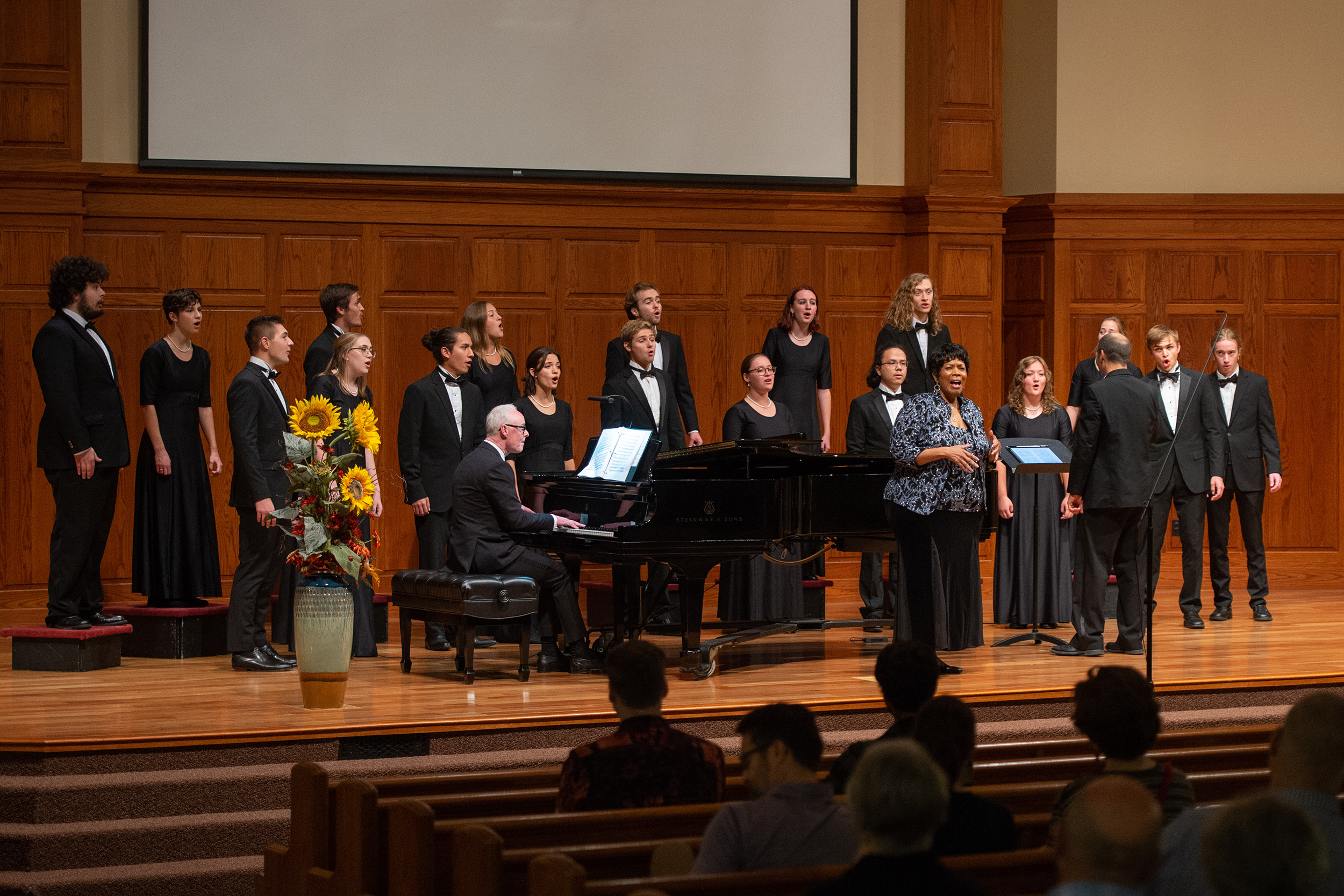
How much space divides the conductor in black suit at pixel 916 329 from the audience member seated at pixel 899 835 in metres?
5.48

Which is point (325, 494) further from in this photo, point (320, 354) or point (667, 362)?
point (667, 362)

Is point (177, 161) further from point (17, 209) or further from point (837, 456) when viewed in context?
point (837, 456)

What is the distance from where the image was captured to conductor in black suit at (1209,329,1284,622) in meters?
7.84

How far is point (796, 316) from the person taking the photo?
7.64 m

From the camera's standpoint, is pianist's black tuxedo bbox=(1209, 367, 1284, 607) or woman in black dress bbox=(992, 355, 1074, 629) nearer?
woman in black dress bbox=(992, 355, 1074, 629)

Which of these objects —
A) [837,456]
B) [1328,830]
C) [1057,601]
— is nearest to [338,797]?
[1328,830]

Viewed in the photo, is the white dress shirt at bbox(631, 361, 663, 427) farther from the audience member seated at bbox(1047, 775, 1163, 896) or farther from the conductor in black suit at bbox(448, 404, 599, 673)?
the audience member seated at bbox(1047, 775, 1163, 896)

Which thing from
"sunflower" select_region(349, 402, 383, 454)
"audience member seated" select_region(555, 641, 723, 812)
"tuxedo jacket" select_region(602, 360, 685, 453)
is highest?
"tuxedo jacket" select_region(602, 360, 685, 453)

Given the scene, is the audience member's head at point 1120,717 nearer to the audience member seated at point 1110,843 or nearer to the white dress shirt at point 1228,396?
the audience member seated at point 1110,843

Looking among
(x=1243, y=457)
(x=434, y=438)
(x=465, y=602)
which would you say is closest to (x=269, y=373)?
(x=434, y=438)

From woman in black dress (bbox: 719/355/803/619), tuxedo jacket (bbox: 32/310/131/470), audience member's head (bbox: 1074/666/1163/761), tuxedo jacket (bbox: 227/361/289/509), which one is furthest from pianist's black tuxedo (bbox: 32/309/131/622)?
audience member's head (bbox: 1074/666/1163/761)

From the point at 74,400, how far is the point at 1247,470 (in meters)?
5.73

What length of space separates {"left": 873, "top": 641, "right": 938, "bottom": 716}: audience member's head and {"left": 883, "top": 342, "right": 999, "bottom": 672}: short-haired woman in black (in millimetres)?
2686

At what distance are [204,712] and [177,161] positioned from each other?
12.5 feet
